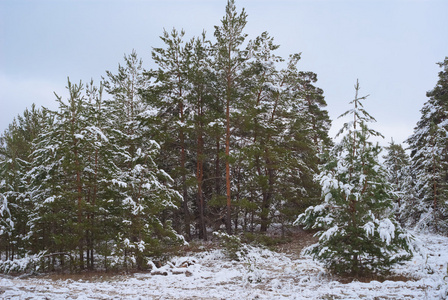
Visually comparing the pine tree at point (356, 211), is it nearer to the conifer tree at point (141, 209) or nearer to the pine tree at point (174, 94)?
the conifer tree at point (141, 209)

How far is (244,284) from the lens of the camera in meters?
8.96

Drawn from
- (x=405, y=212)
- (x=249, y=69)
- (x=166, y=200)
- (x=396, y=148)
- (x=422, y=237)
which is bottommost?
(x=422, y=237)

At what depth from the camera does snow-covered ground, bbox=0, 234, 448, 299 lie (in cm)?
676

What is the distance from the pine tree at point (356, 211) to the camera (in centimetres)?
789

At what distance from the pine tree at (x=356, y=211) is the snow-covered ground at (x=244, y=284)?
71cm

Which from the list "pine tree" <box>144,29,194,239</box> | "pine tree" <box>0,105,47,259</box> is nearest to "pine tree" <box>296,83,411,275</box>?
"pine tree" <box>144,29,194,239</box>

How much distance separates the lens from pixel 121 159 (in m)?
16.8

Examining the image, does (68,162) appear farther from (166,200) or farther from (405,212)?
(405,212)

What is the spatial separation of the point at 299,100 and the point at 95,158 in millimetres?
13565

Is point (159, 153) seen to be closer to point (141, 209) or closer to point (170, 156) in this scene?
point (170, 156)

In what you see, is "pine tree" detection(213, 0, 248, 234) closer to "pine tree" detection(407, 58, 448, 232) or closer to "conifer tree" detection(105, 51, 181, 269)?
"conifer tree" detection(105, 51, 181, 269)

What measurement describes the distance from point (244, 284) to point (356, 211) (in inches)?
164

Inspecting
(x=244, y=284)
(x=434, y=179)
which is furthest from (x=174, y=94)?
(x=434, y=179)

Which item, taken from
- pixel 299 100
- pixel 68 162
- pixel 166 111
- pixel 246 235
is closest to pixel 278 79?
pixel 299 100
